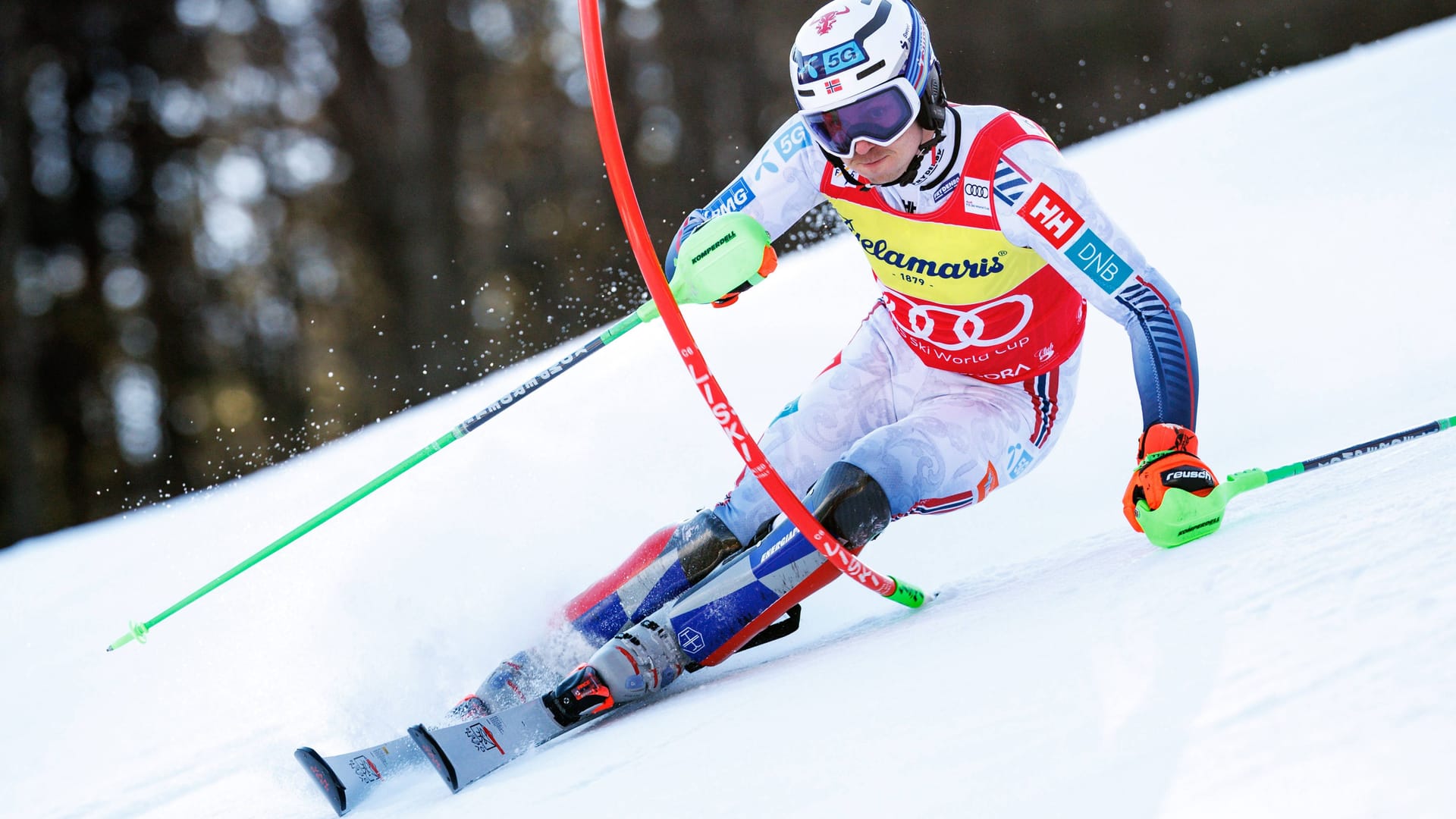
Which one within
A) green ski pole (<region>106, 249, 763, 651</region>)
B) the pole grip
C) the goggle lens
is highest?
the goggle lens

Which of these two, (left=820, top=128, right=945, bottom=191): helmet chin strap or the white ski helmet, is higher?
the white ski helmet

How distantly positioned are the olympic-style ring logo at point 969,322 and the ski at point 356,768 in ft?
4.39

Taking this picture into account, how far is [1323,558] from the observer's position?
1492 millimetres

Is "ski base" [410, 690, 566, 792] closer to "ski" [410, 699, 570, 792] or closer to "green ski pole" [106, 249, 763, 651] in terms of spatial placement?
"ski" [410, 699, 570, 792]

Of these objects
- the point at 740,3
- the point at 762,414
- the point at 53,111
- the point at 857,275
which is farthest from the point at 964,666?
the point at 53,111

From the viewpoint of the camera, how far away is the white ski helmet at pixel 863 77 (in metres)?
2.11

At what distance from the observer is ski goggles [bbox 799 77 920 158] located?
2.12m

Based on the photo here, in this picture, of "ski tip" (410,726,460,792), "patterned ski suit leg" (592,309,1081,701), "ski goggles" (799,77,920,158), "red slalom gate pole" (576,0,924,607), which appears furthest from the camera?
"patterned ski suit leg" (592,309,1081,701)

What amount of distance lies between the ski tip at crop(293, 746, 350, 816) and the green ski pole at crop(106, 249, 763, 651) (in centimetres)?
61

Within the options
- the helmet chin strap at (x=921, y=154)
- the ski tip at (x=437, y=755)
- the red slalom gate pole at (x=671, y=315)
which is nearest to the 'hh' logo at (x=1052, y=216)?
the helmet chin strap at (x=921, y=154)

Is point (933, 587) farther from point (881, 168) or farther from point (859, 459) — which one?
point (881, 168)

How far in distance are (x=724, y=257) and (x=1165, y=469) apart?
0.93m

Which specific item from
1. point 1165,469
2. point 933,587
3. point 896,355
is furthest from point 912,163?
point 933,587

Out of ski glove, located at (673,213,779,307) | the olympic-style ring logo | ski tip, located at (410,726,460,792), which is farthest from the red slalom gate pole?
ski tip, located at (410,726,460,792)
